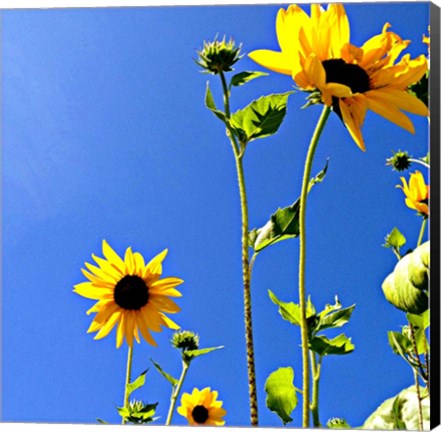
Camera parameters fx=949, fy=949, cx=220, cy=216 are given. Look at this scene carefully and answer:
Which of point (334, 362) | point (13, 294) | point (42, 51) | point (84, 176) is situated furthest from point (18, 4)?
point (334, 362)

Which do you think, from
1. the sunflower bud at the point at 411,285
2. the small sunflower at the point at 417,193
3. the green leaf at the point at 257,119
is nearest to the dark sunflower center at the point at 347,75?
the green leaf at the point at 257,119

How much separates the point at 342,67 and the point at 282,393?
0.64m

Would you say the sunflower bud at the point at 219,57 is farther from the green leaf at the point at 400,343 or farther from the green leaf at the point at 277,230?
the green leaf at the point at 400,343

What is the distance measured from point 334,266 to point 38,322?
658 mm

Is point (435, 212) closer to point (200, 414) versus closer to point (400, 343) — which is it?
point (400, 343)

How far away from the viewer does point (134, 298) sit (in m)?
2.03

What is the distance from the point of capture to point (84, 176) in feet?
6.91

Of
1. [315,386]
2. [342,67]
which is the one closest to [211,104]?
[342,67]

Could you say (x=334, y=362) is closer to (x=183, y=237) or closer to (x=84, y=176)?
(x=183, y=237)

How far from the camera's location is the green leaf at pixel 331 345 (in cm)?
178

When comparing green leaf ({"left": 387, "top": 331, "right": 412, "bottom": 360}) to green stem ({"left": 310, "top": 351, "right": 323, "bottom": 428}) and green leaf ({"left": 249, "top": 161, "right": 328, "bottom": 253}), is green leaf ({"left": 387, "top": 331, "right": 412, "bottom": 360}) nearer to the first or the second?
green stem ({"left": 310, "top": 351, "right": 323, "bottom": 428})

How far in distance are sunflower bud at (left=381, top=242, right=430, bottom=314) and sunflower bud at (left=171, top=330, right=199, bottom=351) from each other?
42 cm

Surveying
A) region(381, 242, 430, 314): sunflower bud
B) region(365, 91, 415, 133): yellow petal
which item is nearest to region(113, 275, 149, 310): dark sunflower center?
region(381, 242, 430, 314): sunflower bud

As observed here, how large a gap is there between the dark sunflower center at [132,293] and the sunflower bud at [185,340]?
10cm
